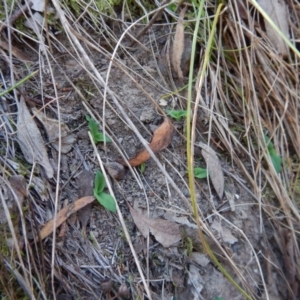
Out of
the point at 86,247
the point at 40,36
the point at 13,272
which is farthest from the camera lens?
the point at 40,36

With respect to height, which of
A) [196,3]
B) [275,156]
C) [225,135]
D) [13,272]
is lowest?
[275,156]

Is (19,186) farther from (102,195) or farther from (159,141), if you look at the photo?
(159,141)

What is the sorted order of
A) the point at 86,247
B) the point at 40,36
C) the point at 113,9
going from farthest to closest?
1. the point at 113,9
2. the point at 40,36
3. the point at 86,247

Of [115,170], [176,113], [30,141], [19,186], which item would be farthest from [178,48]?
[19,186]

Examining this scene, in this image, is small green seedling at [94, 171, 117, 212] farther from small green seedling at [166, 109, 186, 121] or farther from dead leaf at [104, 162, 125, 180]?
small green seedling at [166, 109, 186, 121]

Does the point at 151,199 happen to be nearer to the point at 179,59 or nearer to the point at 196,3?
the point at 179,59

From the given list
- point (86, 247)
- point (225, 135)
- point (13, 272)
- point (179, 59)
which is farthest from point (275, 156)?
point (13, 272)

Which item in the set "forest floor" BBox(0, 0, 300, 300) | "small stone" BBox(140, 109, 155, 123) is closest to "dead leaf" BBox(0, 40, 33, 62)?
"forest floor" BBox(0, 0, 300, 300)
